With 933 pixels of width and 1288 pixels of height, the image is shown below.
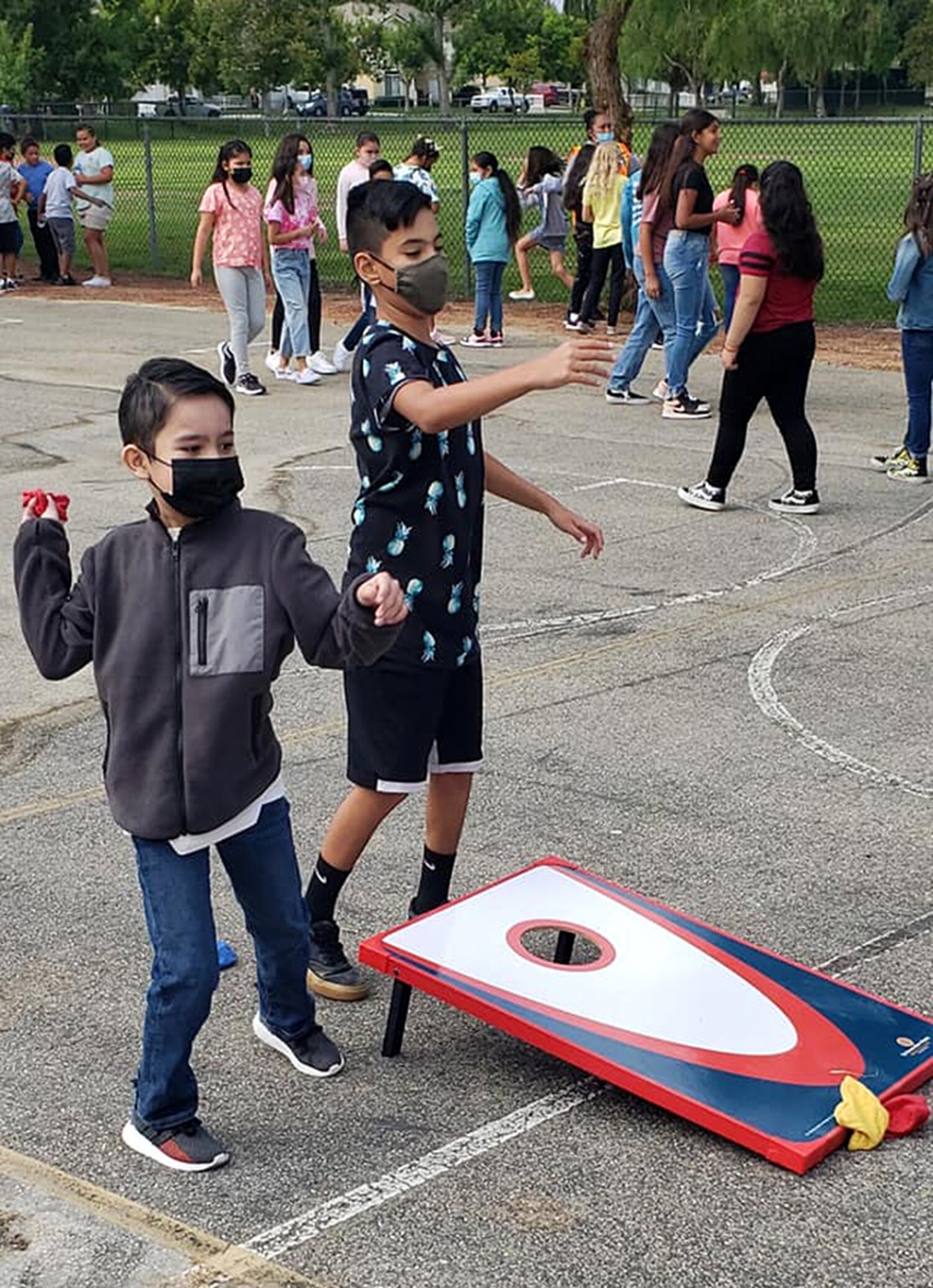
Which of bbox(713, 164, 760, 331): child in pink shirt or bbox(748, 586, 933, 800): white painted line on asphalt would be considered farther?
bbox(713, 164, 760, 331): child in pink shirt

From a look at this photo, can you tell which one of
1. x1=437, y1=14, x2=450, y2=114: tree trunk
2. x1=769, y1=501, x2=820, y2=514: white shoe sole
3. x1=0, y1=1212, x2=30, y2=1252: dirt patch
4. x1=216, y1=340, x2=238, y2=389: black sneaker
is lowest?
x1=0, y1=1212, x2=30, y2=1252: dirt patch

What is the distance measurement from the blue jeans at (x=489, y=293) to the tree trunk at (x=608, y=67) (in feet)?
11.1

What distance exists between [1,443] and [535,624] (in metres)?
6.30

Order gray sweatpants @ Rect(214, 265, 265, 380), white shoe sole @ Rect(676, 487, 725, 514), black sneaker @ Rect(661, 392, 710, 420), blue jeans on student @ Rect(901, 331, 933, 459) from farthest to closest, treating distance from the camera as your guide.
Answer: gray sweatpants @ Rect(214, 265, 265, 380)
black sneaker @ Rect(661, 392, 710, 420)
blue jeans on student @ Rect(901, 331, 933, 459)
white shoe sole @ Rect(676, 487, 725, 514)

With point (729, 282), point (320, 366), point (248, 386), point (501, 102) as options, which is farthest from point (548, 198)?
point (501, 102)

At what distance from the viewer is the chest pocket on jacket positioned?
3729mm

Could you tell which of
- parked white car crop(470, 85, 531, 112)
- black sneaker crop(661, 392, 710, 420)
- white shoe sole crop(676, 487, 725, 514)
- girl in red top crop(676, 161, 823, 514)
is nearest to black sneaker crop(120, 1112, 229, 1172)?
girl in red top crop(676, 161, 823, 514)

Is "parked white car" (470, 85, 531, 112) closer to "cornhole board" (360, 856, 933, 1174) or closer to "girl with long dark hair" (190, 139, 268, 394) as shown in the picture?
"girl with long dark hair" (190, 139, 268, 394)

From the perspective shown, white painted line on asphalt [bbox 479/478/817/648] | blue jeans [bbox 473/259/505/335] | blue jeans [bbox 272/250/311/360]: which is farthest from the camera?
blue jeans [bbox 473/259/505/335]

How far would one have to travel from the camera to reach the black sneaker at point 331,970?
15.7 ft

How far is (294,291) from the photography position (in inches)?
575

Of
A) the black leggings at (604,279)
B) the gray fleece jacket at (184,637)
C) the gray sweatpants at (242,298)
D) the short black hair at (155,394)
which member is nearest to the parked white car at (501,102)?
the black leggings at (604,279)

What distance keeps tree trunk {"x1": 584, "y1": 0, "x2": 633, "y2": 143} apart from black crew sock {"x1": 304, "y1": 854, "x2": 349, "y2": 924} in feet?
51.4

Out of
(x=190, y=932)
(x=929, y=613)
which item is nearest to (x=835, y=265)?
Answer: (x=929, y=613)
